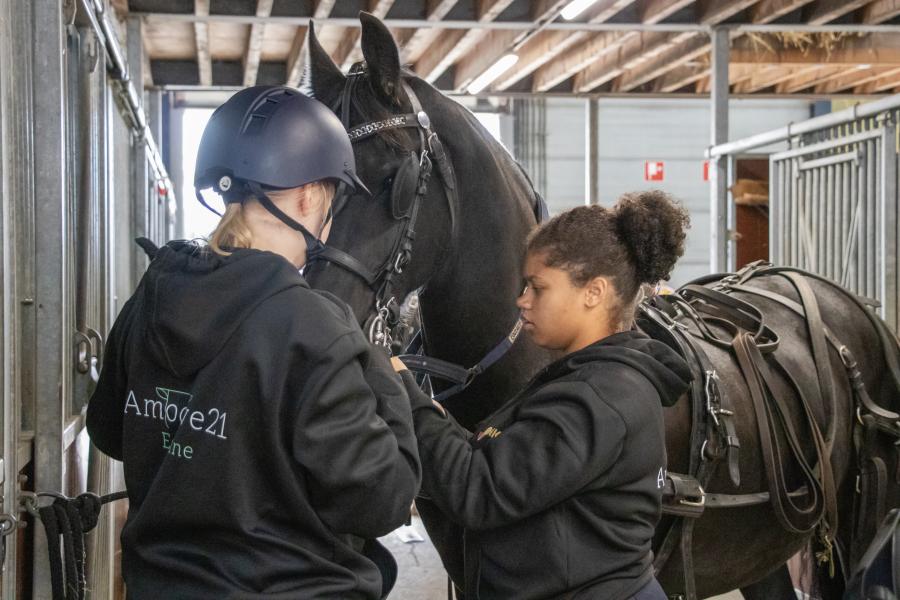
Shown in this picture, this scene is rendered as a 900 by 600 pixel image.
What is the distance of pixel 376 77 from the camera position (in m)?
2.06

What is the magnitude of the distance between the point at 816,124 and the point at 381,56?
2778 millimetres

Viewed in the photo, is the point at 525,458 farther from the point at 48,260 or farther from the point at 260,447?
the point at 48,260

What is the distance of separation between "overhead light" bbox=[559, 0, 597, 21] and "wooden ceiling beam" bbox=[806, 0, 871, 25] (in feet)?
4.65

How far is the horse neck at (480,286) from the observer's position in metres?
2.17

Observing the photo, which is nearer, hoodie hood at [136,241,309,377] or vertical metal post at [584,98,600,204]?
hoodie hood at [136,241,309,377]

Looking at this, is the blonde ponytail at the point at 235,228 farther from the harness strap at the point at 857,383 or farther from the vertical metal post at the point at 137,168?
the vertical metal post at the point at 137,168

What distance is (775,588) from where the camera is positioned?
3316mm

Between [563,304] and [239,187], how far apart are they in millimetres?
675

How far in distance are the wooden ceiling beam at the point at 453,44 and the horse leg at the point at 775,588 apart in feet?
10.4

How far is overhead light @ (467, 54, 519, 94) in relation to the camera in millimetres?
6329

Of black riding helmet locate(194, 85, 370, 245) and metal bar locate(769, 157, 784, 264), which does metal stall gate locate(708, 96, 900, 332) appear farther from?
black riding helmet locate(194, 85, 370, 245)

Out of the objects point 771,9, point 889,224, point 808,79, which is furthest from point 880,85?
point 889,224

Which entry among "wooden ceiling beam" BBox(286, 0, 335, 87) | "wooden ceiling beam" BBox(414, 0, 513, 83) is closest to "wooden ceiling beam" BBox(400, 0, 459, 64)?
"wooden ceiling beam" BBox(414, 0, 513, 83)

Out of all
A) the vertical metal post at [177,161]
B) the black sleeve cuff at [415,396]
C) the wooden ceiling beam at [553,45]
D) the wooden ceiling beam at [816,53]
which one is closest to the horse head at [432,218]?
the black sleeve cuff at [415,396]
